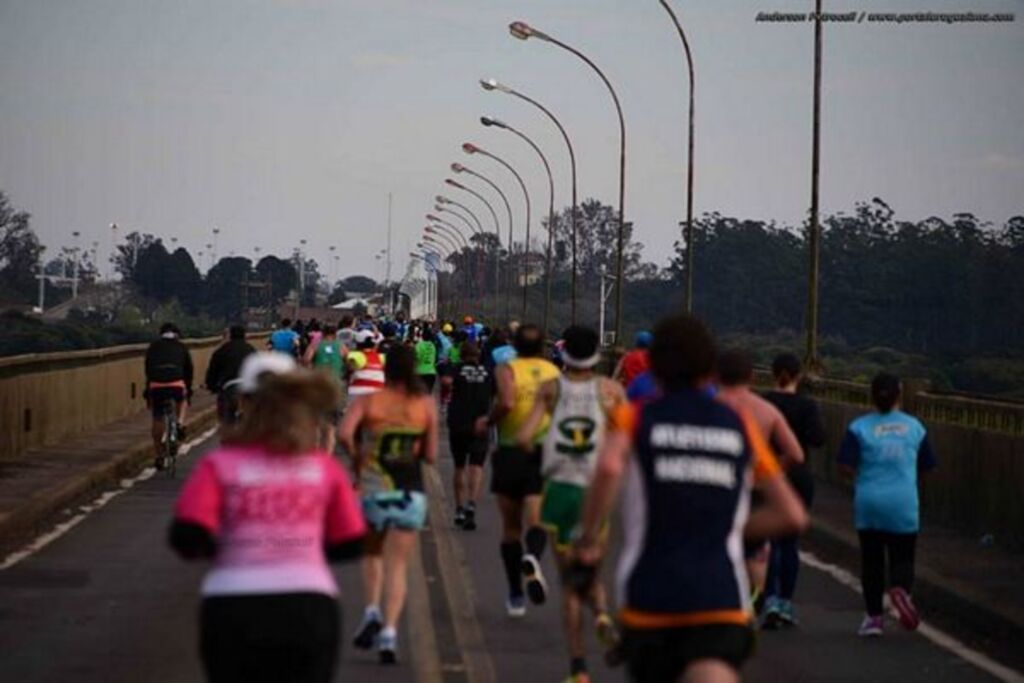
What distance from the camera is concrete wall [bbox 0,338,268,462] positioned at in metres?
26.9

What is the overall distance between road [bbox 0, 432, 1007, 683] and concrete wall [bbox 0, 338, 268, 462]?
25.8ft

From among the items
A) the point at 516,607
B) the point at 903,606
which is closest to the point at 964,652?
the point at 903,606

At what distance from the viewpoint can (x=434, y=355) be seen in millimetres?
36562

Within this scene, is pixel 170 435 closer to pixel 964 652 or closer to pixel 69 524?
pixel 69 524

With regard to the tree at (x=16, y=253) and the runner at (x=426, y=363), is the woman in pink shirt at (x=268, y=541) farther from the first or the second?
the tree at (x=16, y=253)

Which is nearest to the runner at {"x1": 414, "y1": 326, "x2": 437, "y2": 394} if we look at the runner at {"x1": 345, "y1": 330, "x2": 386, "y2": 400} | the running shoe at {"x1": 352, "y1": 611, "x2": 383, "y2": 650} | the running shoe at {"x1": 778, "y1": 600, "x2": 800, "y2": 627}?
the runner at {"x1": 345, "y1": 330, "x2": 386, "y2": 400}

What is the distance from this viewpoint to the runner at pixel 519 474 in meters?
14.4

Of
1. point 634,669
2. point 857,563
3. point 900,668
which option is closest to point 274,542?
point 634,669

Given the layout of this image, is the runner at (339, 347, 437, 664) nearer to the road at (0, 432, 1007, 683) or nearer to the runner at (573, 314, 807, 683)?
the road at (0, 432, 1007, 683)

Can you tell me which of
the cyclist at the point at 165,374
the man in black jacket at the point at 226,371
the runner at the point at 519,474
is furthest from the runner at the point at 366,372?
the cyclist at the point at 165,374

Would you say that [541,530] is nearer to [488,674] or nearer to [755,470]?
[488,674]

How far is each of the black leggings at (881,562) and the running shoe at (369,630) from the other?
329 centimetres

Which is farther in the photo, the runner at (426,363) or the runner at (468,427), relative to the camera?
the runner at (426,363)

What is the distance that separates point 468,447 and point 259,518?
13746 mm
